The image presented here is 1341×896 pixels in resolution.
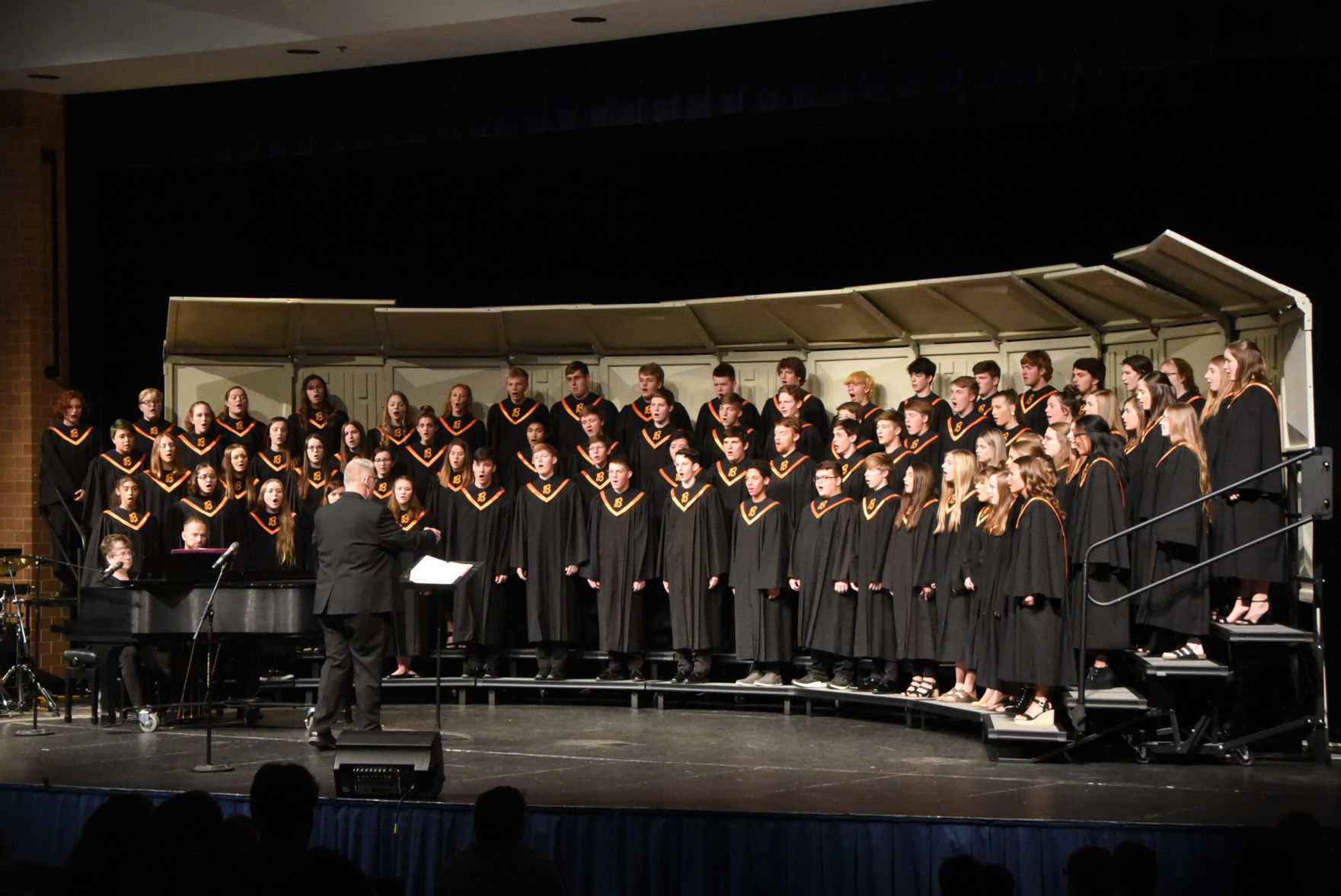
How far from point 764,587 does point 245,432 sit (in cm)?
441

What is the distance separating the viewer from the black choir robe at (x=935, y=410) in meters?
10.1

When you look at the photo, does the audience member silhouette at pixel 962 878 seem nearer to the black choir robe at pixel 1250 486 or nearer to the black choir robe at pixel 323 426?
the black choir robe at pixel 1250 486

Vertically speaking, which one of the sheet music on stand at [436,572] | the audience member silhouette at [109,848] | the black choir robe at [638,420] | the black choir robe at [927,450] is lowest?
the audience member silhouette at [109,848]

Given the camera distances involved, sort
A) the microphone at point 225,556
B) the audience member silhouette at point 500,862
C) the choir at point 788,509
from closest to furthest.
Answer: the audience member silhouette at point 500,862
the microphone at point 225,556
the choir at point 788,509

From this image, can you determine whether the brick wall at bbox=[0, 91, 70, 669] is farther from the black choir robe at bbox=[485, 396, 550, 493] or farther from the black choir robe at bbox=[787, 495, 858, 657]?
the black choir robe at bbox=[787, 495, 858, 657]

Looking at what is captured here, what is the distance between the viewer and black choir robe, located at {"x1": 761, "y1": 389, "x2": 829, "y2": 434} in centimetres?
1106

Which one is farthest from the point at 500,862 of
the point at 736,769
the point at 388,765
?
the point at 736,769

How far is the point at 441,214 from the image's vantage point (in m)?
12.5

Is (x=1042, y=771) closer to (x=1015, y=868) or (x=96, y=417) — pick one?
(x=1015, y=868)

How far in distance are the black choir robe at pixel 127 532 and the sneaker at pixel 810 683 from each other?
15.0ft

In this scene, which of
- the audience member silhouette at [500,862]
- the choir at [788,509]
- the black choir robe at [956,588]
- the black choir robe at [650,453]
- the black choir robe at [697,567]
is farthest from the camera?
the black choir robe at [650,453]

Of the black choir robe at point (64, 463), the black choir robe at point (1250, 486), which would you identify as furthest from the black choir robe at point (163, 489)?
the black choir robe at point (1250, 486)

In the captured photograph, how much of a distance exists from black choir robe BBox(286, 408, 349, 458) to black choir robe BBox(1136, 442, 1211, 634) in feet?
20.4

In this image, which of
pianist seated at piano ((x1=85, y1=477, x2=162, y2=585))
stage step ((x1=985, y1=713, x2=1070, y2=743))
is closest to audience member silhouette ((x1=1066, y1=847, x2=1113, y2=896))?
stage step ((x1=985, y1=713, x2=1070, y2=743))
